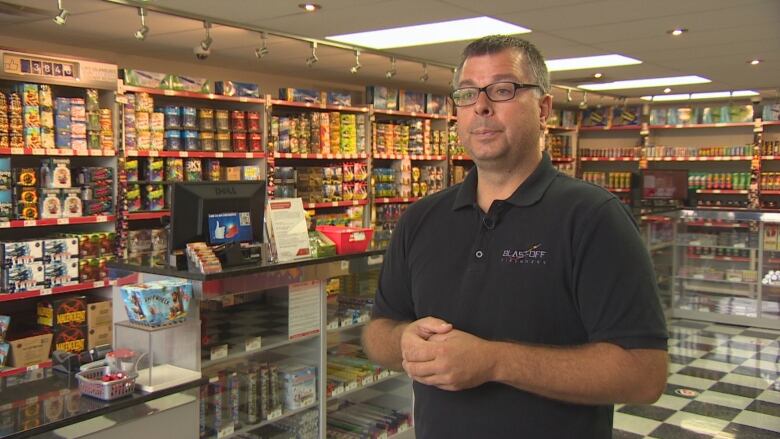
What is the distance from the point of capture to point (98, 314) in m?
5.18

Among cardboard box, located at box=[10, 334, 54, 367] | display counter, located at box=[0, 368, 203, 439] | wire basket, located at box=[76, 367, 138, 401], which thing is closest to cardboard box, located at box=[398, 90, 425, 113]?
cardboard box, located at box=[10, 334, 54, 367]

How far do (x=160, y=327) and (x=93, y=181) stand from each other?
2.87 meters

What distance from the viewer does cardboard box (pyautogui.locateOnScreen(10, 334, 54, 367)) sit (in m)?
4.69

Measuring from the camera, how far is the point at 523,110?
1506 mm

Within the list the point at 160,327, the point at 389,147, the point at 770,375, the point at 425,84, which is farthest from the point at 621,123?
the point at 160,327

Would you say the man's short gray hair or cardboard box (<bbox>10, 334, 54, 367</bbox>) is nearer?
the man's short gray hair

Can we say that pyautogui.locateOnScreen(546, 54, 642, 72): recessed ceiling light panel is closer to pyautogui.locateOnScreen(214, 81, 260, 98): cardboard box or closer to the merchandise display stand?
pyautogui.locateOnScreen(214, 81, 260, 98): cardboard box

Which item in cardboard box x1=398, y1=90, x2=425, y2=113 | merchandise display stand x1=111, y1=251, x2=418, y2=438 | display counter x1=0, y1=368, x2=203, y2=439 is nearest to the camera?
display counter x1=0, y1=368, x2=203, y2=439

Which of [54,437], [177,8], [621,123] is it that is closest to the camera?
[54,437]

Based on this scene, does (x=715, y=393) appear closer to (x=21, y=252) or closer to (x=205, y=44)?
(x=205, y=44)

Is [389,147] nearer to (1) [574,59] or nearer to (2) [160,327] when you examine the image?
(1) [574,59]

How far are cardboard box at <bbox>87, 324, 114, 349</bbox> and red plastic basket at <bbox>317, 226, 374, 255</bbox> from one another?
2286 millimetres

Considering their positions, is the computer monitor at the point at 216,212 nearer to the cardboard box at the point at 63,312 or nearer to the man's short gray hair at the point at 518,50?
the man's short gray hair at the point at 518,50

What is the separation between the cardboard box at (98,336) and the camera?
514 cm
